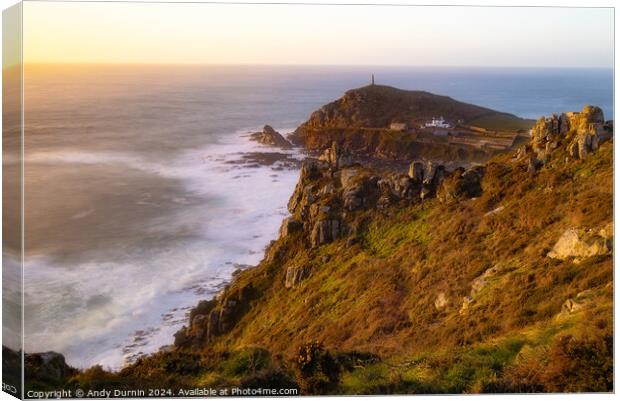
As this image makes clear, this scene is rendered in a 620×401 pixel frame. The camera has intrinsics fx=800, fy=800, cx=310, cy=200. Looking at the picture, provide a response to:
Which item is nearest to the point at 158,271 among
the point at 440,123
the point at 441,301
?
the point at 441,301

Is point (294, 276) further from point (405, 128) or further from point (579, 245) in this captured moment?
point (579, 245)

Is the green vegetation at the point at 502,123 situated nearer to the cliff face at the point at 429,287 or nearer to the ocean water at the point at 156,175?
the ocean water at the point at 156,175

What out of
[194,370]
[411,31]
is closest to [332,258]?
[194,370]

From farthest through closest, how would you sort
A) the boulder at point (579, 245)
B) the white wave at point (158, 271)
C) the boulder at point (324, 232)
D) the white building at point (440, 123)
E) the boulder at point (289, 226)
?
the boulder at point (324, 232) → the boulder at point (289, 226) → the white building at point (440, 123) → the boulder at point (579, 245) → the white wave at point (158, 271)

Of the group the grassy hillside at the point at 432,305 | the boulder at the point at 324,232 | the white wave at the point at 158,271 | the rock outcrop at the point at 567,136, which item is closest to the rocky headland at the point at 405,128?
the rock outcrop at the point at 567,136

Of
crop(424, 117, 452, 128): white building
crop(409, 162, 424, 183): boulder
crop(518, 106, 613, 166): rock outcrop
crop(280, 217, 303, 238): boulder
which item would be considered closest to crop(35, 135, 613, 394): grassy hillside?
crop(280, 217, 303, 238): boulder

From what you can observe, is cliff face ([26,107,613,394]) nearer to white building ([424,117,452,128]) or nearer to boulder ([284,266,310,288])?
boulder ([284,266,310,288])

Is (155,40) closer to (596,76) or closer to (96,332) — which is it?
(96,332)
